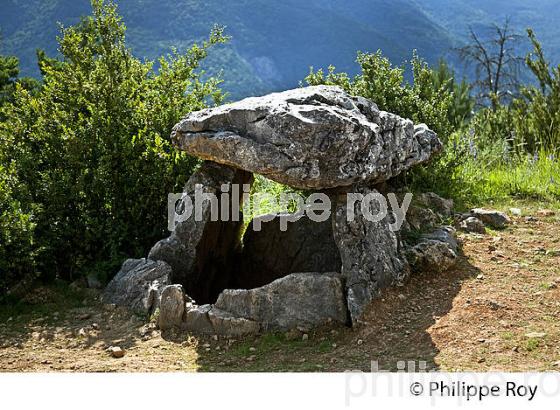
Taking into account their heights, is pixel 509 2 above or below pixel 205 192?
above

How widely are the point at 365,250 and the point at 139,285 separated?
80.0 inches

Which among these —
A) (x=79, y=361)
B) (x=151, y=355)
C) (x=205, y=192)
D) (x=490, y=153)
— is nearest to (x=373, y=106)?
(x=205, y=192)

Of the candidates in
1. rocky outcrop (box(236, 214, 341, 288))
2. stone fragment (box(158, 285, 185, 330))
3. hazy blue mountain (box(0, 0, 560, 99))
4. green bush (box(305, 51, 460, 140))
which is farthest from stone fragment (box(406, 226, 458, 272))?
hazy blue mountain (box(0, 0, 560, 99))

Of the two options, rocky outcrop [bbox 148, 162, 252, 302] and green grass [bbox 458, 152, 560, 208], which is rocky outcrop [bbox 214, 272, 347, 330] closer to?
rocky outcrop [bbox 148, 162, 252, 302]

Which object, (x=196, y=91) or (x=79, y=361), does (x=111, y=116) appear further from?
(x=79, y=361)

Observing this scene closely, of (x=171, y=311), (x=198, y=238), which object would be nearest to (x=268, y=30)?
(x=198, y=238)

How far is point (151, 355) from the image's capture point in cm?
486

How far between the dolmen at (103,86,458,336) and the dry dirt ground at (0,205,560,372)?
7.0 inches

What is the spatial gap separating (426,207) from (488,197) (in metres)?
1.44

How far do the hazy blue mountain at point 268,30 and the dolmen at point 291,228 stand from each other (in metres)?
44.7

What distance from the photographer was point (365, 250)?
5.49 m

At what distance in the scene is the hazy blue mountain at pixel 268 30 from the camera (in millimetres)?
50875

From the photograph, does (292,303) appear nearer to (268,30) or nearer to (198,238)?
(198,238)

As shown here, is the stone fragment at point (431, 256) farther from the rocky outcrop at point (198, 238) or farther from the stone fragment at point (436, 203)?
the rocky outcrop at point (198, 238)
